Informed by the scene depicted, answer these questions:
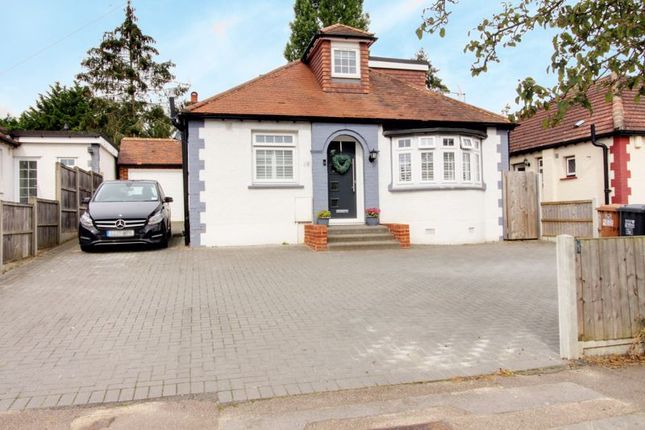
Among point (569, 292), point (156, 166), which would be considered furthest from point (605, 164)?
point (156, 166)

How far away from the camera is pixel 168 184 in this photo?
24625mm

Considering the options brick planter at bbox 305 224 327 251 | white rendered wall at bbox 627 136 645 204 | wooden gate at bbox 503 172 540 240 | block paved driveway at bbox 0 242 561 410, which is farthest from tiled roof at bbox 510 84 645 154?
block paved driveway at bbox 0 242 561 410

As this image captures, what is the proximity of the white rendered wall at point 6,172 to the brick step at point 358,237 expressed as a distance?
43.7 feet

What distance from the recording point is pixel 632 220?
852 cm

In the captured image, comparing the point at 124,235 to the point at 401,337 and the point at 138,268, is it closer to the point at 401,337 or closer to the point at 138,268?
the point at 138,268

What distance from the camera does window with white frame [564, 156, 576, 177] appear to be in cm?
2001

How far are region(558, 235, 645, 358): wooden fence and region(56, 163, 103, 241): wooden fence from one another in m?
12.8

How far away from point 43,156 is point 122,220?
10.6 metres

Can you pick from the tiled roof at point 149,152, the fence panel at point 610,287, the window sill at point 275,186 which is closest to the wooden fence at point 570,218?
the window sill at point 275,186

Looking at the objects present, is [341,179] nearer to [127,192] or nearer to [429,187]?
[429,187]

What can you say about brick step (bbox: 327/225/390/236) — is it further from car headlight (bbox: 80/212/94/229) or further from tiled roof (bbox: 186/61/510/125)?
car headlight (bbox: 80/212/94/229)

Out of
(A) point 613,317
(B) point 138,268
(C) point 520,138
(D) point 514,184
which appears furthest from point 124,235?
(C) point 520,138

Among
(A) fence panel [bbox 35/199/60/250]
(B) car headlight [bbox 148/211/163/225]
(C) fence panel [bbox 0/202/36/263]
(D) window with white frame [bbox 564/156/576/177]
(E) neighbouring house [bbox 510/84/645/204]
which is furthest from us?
(D) window with white frame [bbox 564/156/576/177]

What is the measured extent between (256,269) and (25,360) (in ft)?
17.9
